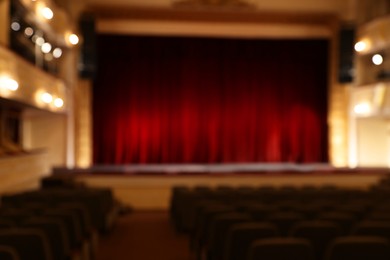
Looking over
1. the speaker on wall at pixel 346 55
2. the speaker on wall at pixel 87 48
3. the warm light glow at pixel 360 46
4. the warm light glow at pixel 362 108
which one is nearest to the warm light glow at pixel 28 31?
the speaker on wall at pixel 87 48

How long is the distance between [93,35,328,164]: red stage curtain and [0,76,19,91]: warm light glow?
7090mm

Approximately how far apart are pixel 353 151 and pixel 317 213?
370 inches

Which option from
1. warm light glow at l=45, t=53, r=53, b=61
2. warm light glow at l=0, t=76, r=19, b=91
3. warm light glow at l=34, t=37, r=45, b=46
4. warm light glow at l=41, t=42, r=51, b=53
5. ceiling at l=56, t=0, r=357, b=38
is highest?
ceiling at l=56, t=0, r=357, b=38

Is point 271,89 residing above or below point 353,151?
above

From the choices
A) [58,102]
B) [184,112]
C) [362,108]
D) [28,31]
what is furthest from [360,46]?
[28,31]

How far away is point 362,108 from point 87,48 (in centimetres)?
666

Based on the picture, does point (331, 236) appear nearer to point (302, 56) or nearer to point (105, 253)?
point (105, 253)

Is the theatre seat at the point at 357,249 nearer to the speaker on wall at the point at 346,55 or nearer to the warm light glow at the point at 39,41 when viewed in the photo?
the warm light glow at the point at 39,41

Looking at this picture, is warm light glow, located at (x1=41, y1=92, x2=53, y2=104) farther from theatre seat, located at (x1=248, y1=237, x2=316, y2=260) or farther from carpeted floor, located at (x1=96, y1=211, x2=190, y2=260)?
theatre seat, located at (x1=248, y1=237, x2=316, y2=260)

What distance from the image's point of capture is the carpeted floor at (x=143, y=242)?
5789 mm

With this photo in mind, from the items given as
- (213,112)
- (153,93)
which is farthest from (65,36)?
(213,112)

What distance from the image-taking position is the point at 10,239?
3.19 meters

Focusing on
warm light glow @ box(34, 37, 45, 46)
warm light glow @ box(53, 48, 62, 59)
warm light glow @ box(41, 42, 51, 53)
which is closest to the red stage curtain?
warm light glow @ box(53, 48, 62, 59)

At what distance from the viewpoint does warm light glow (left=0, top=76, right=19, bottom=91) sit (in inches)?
287
